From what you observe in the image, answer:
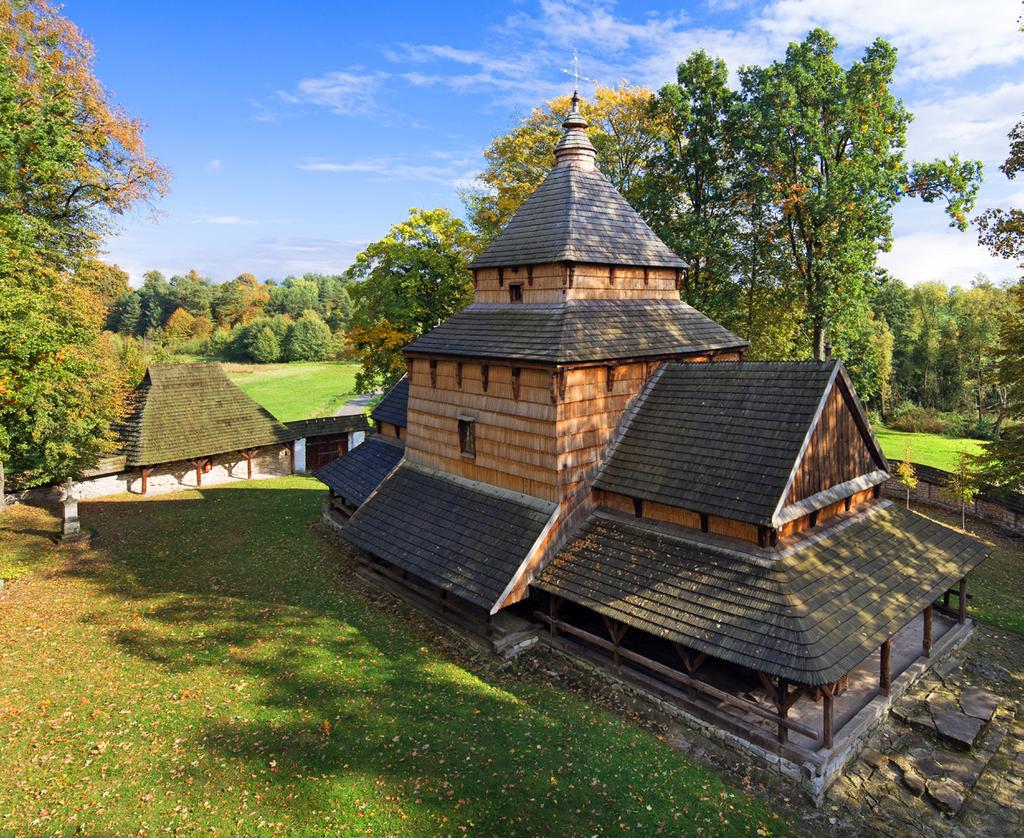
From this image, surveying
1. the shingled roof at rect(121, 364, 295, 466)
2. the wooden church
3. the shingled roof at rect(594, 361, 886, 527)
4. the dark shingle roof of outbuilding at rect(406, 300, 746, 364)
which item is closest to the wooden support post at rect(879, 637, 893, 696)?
the wooden church

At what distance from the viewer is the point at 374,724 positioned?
32.0 ft

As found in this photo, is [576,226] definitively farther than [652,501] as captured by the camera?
Yes

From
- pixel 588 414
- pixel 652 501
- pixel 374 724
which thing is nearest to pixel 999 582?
pixel 652 501

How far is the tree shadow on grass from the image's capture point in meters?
8.10

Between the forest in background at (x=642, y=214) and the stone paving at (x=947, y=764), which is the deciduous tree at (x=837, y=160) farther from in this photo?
the stone paving at (x=947, y=764)

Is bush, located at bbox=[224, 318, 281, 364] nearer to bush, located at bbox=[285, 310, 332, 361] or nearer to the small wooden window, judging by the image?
bush, located at bbox=[285, 310, 332, 361]

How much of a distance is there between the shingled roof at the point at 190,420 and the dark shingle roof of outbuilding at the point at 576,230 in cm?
1779

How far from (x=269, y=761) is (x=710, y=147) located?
980 inches

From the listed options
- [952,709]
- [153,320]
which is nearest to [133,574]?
[952,709]

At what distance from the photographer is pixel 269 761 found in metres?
8.81

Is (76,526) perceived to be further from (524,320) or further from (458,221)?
(458,221)

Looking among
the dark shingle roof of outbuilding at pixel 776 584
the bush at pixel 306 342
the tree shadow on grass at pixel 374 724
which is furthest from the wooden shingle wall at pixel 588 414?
the bush at pixel 306 342

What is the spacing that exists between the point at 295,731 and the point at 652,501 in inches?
300

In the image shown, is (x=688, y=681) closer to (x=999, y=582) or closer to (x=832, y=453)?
(x=832, y=453)
